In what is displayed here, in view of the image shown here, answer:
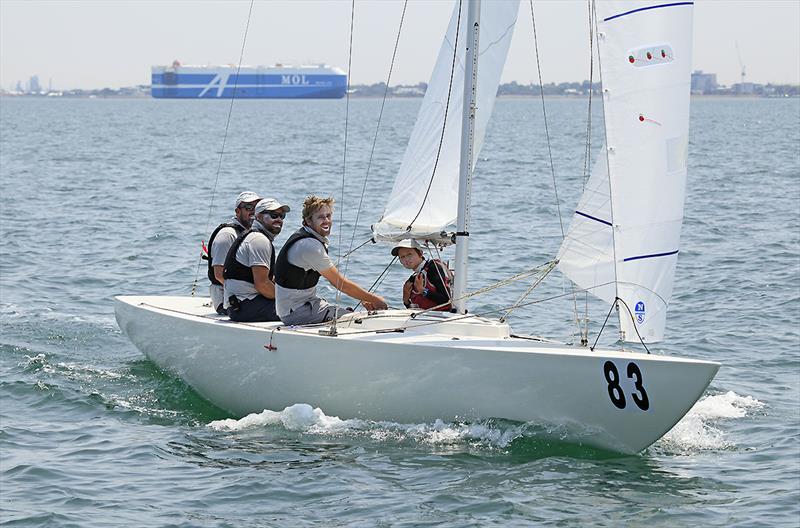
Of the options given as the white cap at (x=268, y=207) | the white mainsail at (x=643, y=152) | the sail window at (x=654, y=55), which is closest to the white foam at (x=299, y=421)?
the white cap at (x=268, y=207)

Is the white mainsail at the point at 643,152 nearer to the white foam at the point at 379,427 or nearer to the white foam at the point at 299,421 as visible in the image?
the white foam at the point at 379,427

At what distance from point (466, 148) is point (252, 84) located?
428ft

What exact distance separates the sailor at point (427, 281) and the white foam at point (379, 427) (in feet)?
2.98

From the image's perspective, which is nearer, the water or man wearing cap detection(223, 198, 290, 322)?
the water

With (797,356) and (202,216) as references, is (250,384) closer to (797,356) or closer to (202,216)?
(797,356)

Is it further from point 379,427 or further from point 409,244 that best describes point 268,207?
point 379,427

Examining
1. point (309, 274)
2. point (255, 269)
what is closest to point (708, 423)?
point (309, 274)

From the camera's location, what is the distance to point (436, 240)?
842 cm

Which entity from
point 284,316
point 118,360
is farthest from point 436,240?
point 118,360

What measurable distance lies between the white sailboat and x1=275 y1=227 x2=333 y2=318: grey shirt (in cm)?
18

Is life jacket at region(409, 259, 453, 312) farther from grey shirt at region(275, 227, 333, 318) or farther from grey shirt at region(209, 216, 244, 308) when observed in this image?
grey shirt at region(209, 216, 244, 308)

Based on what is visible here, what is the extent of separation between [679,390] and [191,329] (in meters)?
3.49

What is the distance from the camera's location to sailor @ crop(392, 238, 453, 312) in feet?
27.5

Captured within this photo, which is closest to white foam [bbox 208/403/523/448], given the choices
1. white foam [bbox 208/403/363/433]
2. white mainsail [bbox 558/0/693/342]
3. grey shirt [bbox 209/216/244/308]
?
white foam [bbox 208/403/363/433]
